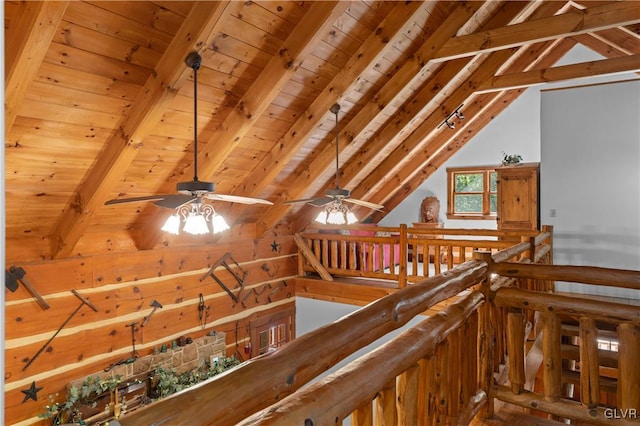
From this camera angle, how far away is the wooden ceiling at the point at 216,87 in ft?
9.29

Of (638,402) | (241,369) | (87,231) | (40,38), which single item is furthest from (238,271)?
(241,369)

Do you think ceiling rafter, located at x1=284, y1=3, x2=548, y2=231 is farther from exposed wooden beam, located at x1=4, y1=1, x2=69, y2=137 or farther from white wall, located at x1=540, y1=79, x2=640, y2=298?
exposed wooden beam, located at x1=4, y1=1, x2=69, y2=137

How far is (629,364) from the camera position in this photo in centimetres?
222

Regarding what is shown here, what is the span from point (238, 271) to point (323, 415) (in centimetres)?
526

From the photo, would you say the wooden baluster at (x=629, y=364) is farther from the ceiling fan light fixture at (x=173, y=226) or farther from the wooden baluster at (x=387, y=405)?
the ceiling fan light fixture at (x=173, y=226)

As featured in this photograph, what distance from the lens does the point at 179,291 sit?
5457 millimetres

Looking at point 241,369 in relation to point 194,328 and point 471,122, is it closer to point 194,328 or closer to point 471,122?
point 194,328

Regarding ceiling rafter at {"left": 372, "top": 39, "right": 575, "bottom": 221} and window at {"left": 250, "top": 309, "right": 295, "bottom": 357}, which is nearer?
window at {"left": 250, "top": 309, "right": 295, "bottom": 357}

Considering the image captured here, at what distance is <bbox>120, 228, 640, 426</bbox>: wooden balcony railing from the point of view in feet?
3.32

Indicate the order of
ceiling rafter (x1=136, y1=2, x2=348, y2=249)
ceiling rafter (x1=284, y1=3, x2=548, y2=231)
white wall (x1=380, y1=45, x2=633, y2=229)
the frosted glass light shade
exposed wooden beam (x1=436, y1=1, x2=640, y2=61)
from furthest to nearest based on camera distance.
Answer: white wall (x1=380, y1=45, x2=633, y2=229) < ceiling rafter (x1=284, y1=3, x2=548, y2=231) < exposed wooden beam (x1=436, y1=1, x2=640, y2=61) < ceiling rafter (x1=136, y1=2, x2=348, y2=249) < the frosted glass light shade

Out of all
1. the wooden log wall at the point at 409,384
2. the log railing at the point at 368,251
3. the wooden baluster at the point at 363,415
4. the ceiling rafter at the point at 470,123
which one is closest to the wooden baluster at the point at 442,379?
the wooden log wall at the point at 409,384

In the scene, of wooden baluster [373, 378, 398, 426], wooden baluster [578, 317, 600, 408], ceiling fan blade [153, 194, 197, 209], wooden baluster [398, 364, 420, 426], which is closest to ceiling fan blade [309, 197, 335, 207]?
ceiling fan blade [153, 194, 197, 209]

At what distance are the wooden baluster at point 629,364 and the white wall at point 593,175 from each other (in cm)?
472

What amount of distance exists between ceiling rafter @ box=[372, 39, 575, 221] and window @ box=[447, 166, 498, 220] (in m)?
0.49
